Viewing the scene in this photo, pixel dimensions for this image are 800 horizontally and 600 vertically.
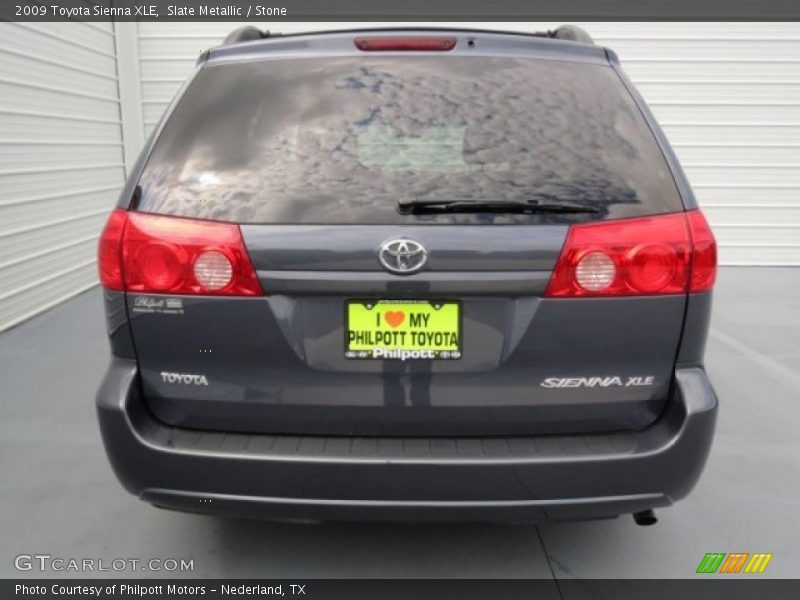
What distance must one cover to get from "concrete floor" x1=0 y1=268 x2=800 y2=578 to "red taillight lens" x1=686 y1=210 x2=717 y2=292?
3.78 ft

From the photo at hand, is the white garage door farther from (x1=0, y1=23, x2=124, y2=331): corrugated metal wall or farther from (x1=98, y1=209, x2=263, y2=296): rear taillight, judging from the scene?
(x1=98, y1=209, x2=263, y2=296): rear taillight

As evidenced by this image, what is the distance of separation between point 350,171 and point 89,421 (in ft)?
8.52

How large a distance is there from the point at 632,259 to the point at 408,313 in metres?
0.64

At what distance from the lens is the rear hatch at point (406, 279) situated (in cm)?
192

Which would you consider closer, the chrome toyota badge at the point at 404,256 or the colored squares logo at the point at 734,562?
the chrome toyota badge at the point at 404,256

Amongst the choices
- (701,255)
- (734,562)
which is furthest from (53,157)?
(734,562)

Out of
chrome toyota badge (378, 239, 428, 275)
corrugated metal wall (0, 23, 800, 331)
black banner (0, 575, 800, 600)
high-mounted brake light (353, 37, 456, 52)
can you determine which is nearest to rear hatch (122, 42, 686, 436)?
chrome toyota badge (378, 239, 428, 275)

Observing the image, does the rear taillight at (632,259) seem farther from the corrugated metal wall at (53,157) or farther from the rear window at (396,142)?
the corrugated metal wall at (53,157)

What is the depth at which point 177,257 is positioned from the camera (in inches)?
77.5

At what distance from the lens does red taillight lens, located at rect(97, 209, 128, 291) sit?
2029 millimetres

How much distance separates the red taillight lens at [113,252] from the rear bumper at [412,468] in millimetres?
251
